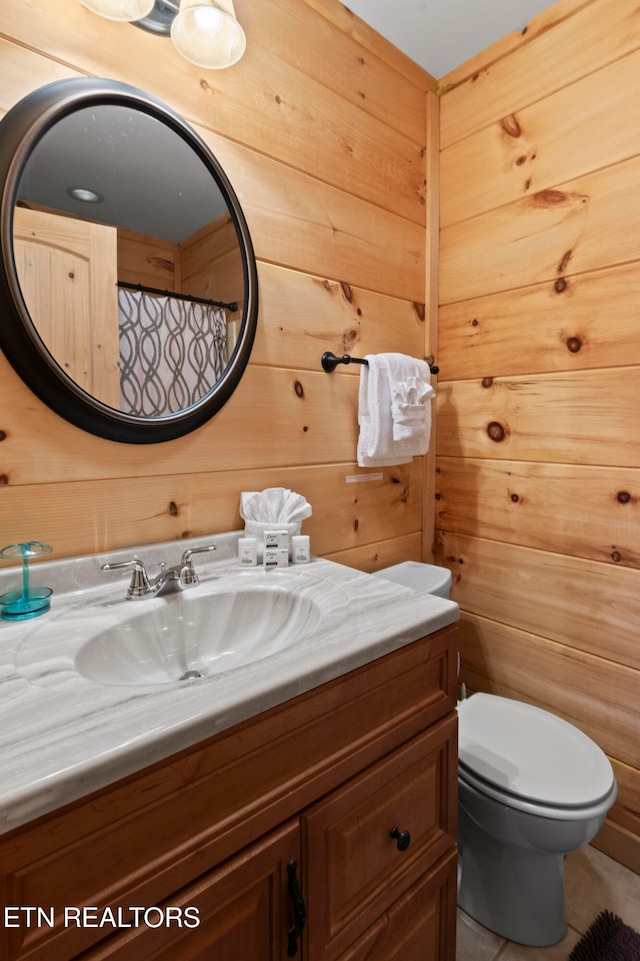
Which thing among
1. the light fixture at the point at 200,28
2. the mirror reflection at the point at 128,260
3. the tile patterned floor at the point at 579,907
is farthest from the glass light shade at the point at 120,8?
the tile patterned floor at the point at 579,907

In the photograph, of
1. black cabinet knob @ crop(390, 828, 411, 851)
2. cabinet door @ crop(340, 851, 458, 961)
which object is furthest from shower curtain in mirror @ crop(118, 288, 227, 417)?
cabinet door @ crop(340, 851, 458, 961)

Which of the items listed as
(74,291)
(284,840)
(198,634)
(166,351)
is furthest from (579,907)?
(74,291)

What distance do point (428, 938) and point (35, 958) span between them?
75 cm

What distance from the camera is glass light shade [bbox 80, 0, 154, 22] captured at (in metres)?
0.90

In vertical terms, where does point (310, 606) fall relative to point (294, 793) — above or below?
above

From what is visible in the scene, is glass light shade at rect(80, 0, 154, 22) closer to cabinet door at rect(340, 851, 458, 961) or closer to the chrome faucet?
the chrome faucet

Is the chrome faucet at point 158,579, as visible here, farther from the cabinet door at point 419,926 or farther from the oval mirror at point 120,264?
the cabinet door at point 419,926

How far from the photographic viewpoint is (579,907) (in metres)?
1.17

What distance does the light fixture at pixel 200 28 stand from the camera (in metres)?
0.99

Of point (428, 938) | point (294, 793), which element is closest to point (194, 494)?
point (294, 793)

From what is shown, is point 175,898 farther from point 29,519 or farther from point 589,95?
point 589,95

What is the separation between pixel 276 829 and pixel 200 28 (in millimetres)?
1517

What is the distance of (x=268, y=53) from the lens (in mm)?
1208

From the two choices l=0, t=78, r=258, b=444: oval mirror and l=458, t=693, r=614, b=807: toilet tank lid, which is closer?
l=0, t=78, r=258, b=444: oval mirror
